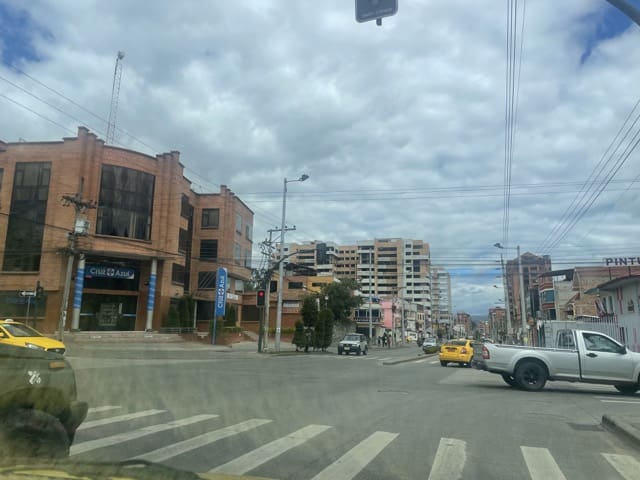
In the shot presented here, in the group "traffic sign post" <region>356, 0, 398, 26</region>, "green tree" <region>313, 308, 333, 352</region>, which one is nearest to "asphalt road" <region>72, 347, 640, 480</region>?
"traffic sign post" <region>356, 0, 398, 26</region>

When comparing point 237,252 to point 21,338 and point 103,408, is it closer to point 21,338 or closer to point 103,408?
point 21,338

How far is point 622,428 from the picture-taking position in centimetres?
813

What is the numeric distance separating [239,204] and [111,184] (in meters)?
17.7

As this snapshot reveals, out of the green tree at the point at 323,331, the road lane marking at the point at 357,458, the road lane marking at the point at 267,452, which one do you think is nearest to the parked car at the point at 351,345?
the green tree at the point at 323,331

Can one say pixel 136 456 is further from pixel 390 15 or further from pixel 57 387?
pixel 390 15

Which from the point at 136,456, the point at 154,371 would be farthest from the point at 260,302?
the point at 136,456

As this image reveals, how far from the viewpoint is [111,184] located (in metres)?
41.4

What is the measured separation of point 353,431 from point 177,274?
41.9 meters

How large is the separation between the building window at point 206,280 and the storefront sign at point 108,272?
10539 mm

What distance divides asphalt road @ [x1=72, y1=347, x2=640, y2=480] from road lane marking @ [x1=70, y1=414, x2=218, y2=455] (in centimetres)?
1

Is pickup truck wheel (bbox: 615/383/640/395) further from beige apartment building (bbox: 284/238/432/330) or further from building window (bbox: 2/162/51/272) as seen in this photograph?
beige apartment building (bbox: 284/238/432/330)

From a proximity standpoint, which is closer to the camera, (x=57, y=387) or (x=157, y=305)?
(x=57, y=387)

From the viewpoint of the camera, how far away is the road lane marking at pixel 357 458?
5553mm

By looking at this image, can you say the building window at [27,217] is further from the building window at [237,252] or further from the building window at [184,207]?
the building window at [237,252]
